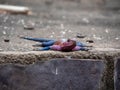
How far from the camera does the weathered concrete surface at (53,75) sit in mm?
2082

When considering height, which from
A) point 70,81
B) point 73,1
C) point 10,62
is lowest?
point 70,81

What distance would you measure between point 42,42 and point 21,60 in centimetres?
47

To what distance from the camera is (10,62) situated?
2.09m

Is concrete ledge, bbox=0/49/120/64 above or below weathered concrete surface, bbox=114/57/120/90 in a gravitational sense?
above

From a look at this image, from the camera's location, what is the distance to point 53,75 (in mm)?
2109

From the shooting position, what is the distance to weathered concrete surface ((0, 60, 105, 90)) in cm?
208

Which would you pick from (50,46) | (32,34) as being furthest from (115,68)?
(32,34)

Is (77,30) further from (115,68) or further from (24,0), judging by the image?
(24,0)

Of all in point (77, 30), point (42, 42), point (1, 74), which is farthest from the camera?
point (77, 30)

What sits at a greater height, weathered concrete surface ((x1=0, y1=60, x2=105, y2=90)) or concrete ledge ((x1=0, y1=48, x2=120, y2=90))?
concrete ledge ((x1=0, y1=48, x2=120, y2=90))

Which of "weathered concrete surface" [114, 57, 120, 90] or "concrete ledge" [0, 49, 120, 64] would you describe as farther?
"weathered concrete surface" [114, 57, 120, 90]

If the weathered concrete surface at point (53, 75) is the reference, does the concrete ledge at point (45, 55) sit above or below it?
Result: above

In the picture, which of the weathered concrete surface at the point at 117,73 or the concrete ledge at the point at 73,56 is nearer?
the concrete ledge at the point at 73,56

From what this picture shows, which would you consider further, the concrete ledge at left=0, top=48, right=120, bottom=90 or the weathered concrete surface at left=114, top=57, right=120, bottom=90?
the weathered concrete surface at left=114, top=57, right=120, bottom=90
